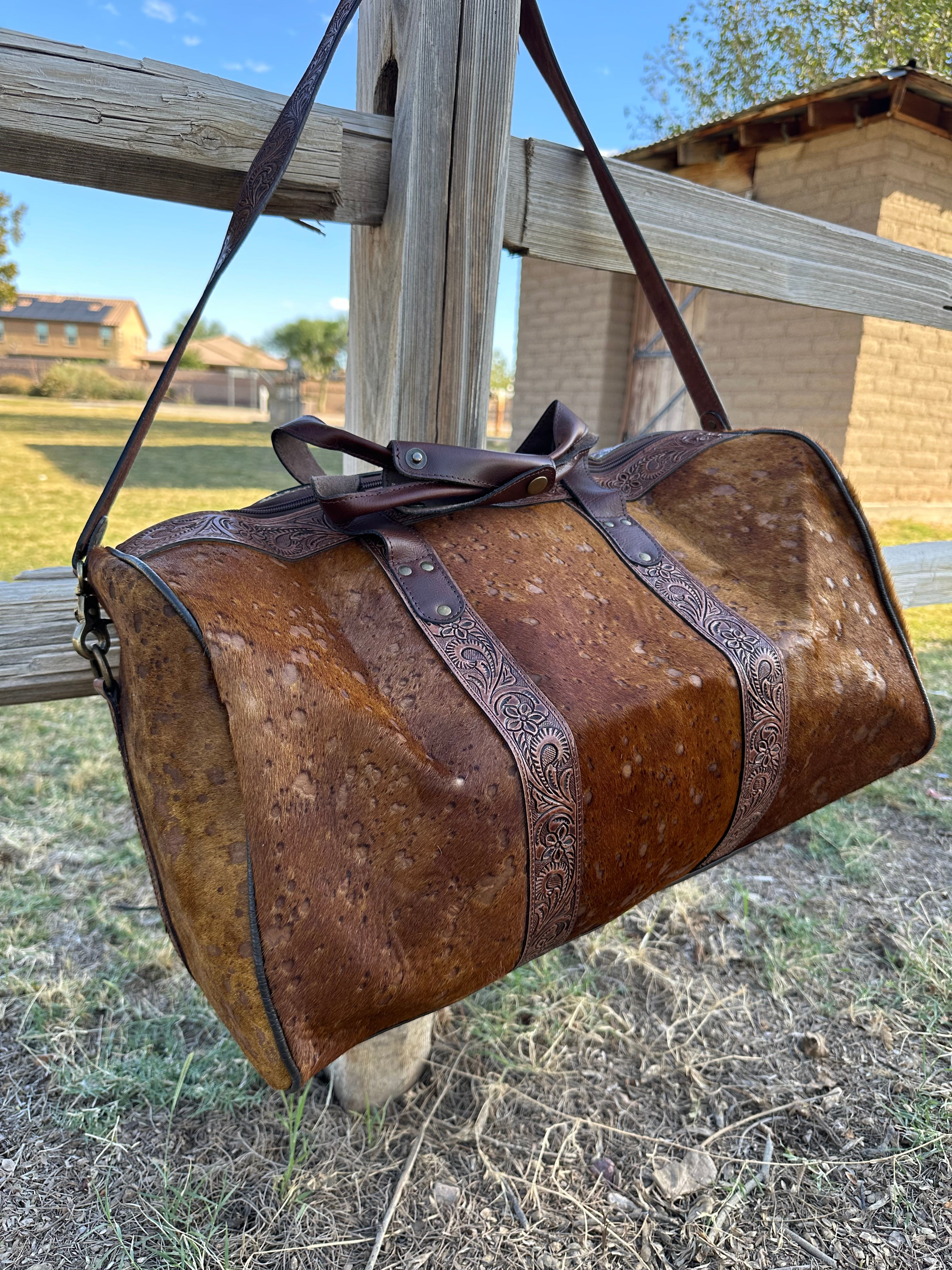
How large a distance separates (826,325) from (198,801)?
6.83m

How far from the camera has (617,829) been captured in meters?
0.86

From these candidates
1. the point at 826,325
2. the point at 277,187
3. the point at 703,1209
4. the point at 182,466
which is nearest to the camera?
the point at 277,187

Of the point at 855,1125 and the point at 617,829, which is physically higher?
the point at 617,829

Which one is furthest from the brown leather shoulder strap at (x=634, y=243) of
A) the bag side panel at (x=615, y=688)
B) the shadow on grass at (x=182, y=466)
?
the shadow on grass at (x=182, y=466)

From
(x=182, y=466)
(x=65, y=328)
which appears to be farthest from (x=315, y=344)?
(x=182, y=466)

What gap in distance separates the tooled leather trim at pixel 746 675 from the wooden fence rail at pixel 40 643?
72 cm

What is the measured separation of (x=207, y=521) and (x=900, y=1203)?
140 centimetres

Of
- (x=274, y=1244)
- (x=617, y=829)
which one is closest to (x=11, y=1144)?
(x=274, y=1244)

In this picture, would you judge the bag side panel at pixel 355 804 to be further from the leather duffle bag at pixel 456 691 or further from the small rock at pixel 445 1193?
the small rock at pixel 445 1193

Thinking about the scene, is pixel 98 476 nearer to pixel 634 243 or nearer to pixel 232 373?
pixel 634 243

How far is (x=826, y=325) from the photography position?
6.24 metres

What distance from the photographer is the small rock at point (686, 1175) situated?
1.23 metres

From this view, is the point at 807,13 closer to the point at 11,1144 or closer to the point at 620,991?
the point at 620,991

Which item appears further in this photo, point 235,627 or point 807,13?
point 807,13
